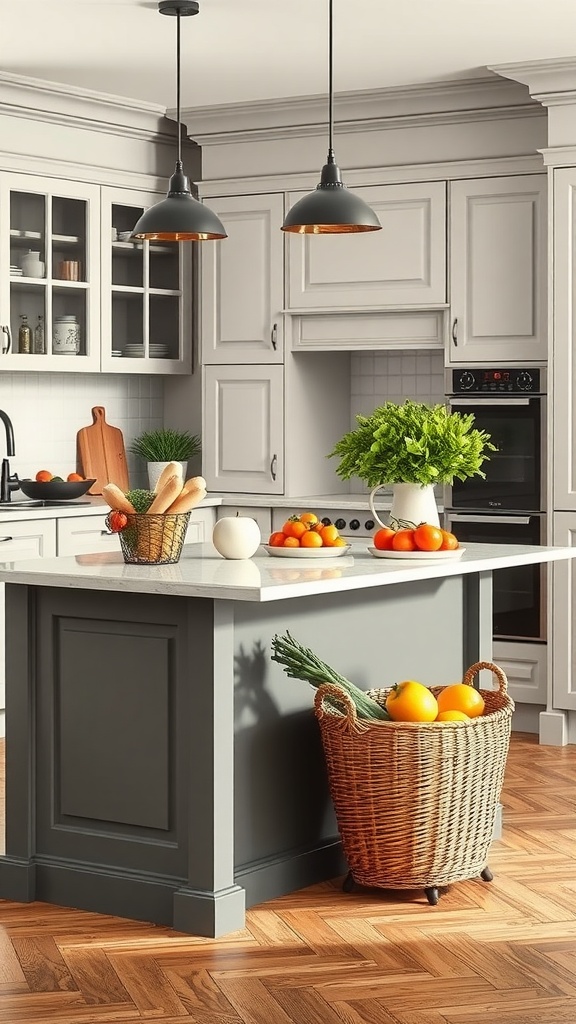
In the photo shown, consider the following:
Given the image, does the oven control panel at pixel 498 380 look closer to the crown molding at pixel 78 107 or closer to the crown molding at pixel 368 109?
the crown molding at pixel 368 109

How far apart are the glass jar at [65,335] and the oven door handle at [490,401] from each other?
5.61 ft

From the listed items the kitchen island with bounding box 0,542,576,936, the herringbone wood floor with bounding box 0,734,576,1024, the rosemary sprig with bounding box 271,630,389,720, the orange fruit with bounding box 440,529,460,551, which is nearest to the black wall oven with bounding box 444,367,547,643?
the orange fruit with bounding box 440,529,460,551

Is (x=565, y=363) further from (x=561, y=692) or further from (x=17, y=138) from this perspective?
(x=17, y=138)

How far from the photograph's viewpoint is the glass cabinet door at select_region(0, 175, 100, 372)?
6469mm

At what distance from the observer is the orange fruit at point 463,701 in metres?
4.16

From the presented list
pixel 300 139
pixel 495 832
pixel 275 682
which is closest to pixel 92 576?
pixel 275 682

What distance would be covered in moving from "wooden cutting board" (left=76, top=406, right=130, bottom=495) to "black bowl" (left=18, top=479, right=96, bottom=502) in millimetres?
442

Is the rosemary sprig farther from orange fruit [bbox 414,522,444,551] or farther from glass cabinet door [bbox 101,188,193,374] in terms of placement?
glass cabinet door [bbox 101,188,193,374]

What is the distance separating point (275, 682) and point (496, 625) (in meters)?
2.49

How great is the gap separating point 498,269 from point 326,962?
11.7 feet

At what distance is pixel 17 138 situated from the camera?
6.49m

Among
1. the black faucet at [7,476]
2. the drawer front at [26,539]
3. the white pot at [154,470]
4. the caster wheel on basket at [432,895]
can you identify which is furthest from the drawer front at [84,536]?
the caster wheel on basket at [432,895]

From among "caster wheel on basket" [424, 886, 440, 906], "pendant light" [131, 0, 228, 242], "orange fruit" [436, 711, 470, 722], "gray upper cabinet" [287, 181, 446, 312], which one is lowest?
"caster wheel on basket" [424, 886, 440, 906]

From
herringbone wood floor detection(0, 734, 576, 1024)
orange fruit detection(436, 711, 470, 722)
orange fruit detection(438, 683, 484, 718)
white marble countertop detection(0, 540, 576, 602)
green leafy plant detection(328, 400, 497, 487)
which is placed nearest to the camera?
herringbone wood floor detection(0, 734, 576, 1024)
